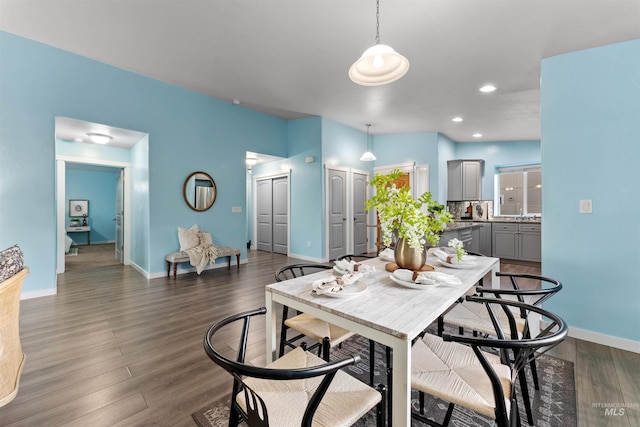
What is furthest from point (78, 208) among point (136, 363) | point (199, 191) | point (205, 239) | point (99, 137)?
point (136, 363)

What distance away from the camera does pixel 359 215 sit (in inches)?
269

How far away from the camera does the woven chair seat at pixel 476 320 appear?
1638 mm

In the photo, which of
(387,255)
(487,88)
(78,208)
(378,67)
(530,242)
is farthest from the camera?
(78,208)

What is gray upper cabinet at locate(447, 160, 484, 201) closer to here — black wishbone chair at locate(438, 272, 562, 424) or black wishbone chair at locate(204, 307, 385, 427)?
black wishbone chair at locate(438, 272, 562, 424)

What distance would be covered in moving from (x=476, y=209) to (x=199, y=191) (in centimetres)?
627

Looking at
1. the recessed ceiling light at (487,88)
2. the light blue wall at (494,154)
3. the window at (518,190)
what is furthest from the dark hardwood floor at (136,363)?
the light blue wall at (494,154)

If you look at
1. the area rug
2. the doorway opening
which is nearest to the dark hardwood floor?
the area rug

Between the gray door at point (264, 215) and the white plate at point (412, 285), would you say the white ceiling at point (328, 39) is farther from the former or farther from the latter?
the gray door at point (264, 215)

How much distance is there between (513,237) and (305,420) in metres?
6.56

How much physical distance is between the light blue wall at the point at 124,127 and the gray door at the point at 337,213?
5.46 feet

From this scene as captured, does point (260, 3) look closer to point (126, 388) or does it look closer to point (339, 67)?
point (339, 67)

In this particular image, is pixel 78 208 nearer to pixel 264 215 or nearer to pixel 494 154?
pixel 264 215

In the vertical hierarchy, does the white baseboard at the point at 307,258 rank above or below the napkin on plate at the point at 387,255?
below

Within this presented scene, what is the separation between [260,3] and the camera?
8.08ft
